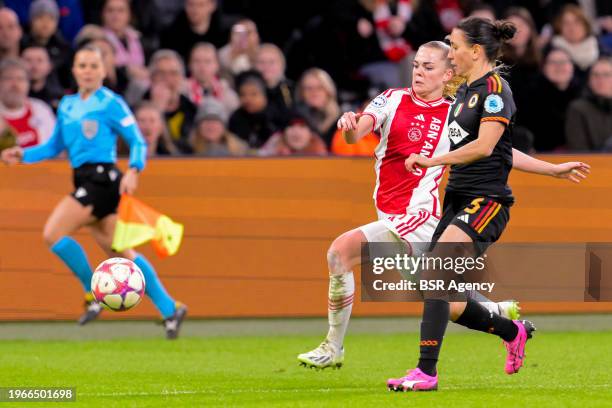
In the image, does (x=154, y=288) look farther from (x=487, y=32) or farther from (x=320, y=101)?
(x=487, y=32)

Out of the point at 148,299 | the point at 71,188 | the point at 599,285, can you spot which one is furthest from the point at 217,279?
the point at 599,285

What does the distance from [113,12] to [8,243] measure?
3409mm

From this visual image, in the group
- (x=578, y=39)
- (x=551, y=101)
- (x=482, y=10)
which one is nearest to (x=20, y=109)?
(x=482, y=10)

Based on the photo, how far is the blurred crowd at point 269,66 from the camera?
532 inches

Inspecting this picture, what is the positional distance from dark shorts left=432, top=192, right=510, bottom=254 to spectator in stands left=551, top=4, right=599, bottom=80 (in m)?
7.58

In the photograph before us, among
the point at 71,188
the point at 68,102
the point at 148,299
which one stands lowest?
the point at 148,299

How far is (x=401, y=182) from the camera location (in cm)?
884

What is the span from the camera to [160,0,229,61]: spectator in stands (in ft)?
49.5

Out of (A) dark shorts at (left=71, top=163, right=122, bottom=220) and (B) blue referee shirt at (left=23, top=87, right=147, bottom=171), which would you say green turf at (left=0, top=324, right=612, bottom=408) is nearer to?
(A) dark shorts at (left=71, top=163, right=122, bottom=220)

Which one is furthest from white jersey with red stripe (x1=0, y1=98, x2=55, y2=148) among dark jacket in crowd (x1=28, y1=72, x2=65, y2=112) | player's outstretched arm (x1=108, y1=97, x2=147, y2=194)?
player's outstretched arm (x1=108, y1=97, x2=147, y2=194)

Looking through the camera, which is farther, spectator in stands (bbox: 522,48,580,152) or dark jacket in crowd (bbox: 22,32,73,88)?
spectator in stands (bbox: 522,48,580,152)

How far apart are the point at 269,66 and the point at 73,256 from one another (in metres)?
3.94

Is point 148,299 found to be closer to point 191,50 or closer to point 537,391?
point 191,50

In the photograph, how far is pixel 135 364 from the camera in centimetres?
1006
